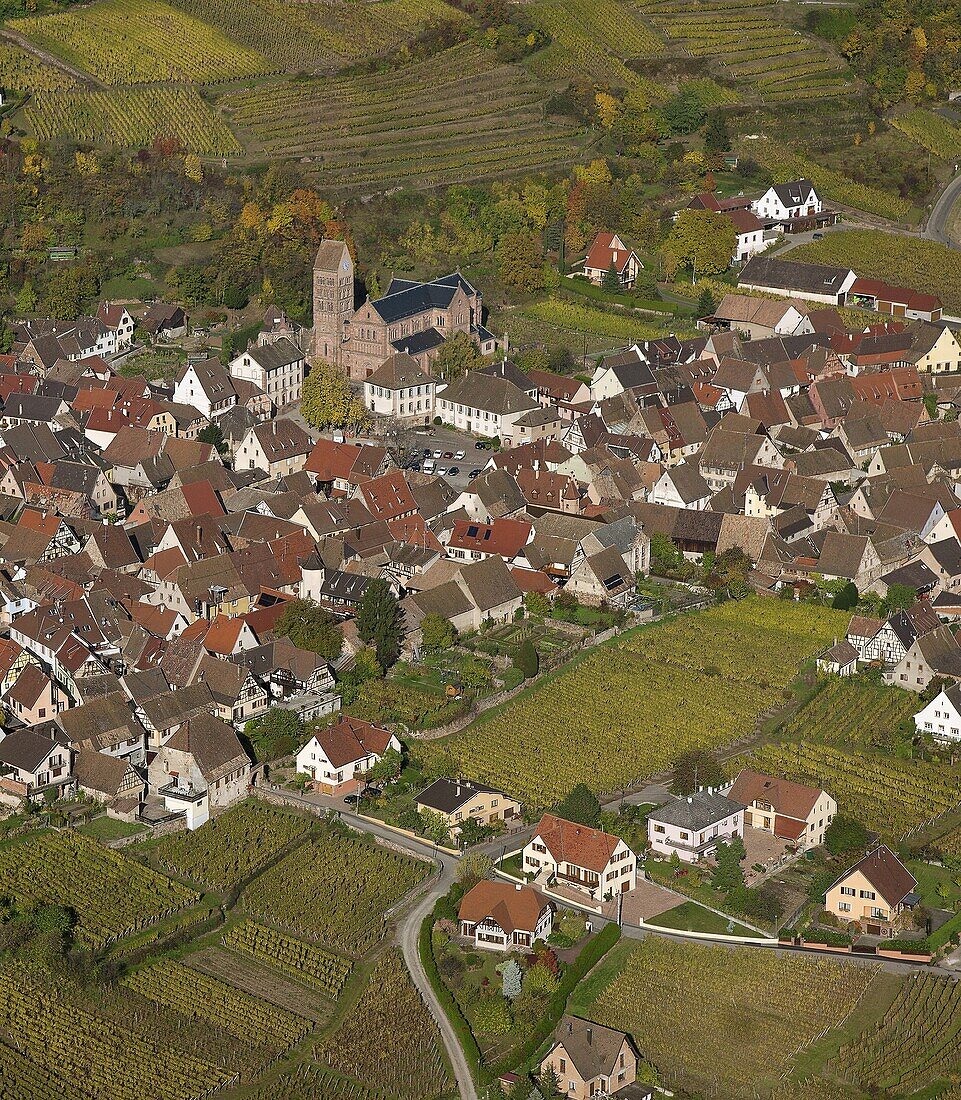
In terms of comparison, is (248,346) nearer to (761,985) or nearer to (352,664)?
(352,664)

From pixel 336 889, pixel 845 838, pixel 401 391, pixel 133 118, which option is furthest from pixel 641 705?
pixel 133 118

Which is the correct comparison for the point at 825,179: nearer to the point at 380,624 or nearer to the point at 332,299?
the point at 332,299

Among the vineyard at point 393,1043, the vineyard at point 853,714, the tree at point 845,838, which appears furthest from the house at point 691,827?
the vineyard at point 393,1043

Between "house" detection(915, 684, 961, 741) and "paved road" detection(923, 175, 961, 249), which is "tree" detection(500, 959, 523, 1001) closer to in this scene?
"house" detection(915, 684, 961, 741)

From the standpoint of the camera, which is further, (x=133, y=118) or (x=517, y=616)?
(x=133, y=118)

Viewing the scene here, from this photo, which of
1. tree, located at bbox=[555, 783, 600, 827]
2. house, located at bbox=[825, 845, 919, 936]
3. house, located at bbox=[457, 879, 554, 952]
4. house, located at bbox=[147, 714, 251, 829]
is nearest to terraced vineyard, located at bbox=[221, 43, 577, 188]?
house, located at bbox=[147, 714, 251, 829]

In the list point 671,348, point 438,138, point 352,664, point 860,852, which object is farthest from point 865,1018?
point 438,138

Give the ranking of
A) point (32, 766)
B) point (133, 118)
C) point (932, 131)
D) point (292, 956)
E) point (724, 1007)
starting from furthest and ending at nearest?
1. point (932, 131)
2. point (133, 118)
3. point (32, 766)
4. point (292, 956)
5. point (724, 1007)
